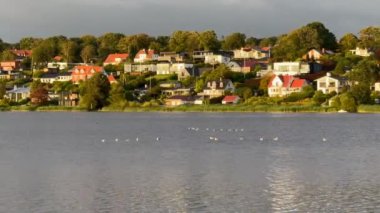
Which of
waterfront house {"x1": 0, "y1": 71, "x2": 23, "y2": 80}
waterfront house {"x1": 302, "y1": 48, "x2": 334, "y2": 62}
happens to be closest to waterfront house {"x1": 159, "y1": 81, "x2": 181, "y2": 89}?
waterfront house {"x1": 302, "y1": 48, "x2": 334, "y2": 62}

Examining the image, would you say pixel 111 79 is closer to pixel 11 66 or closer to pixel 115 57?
pixel 115 57

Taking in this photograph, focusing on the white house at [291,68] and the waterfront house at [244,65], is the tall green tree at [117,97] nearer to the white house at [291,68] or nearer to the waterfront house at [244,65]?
the waterfront house at [244,65]

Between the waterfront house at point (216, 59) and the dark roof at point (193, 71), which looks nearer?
the dark roof at point (193, 71)

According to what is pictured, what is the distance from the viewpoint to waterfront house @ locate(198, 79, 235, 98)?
95.5m

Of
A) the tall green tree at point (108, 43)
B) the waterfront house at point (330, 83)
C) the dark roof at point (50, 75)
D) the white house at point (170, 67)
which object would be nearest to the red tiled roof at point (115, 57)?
the tall green tree at point (108, 43)

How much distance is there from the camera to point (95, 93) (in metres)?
96.6

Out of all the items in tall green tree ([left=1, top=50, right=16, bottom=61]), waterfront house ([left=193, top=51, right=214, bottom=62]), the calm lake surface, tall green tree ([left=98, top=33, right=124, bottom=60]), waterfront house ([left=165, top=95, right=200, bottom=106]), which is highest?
tall green tree ([left=98, top=33, right=124, bottom=60])

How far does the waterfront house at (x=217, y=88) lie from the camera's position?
95.5 meters

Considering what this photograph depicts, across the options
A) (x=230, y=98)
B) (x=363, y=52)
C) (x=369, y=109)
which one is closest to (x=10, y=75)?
(x=230, y=98)

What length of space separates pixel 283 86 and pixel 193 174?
6637 centimetres

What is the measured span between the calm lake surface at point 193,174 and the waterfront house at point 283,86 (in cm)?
4593

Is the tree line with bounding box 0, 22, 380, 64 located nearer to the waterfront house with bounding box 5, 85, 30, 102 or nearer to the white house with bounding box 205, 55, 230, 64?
the white house with bounding box 205, 55, 230, 64

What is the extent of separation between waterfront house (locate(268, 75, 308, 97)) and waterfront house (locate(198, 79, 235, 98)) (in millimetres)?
5616

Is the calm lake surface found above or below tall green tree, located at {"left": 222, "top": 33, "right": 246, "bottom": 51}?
below
